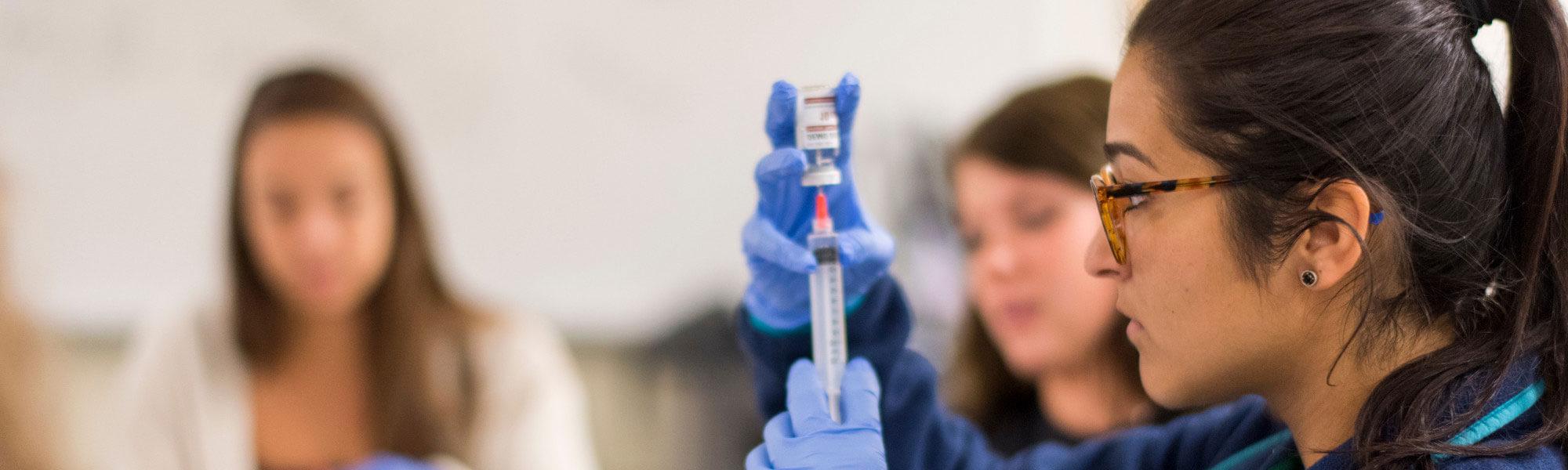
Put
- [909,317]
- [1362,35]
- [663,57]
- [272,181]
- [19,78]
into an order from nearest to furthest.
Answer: [1362,35]
[909,317]
[272,181]
[19,78]
[663,57]

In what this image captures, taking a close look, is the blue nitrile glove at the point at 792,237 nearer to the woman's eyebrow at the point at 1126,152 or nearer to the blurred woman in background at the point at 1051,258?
the woman's eyebrow at the point at 1126,152

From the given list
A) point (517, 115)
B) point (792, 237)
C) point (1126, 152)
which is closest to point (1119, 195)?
point (1126, 152)

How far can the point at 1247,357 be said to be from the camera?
901 mm

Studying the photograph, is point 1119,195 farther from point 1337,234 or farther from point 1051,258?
point 1051,258

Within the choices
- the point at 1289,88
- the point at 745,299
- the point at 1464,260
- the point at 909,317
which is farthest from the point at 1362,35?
the point at 745,299

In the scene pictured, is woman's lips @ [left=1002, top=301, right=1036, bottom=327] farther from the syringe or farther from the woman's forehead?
the woman's forehead

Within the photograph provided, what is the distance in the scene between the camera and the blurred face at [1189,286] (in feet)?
2.87

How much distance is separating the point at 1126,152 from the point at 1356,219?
178 millimetres

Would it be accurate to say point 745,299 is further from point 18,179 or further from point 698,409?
point 18,179

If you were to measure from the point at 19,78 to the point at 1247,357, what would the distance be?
234cm

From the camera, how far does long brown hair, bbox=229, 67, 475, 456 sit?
6.21 ft

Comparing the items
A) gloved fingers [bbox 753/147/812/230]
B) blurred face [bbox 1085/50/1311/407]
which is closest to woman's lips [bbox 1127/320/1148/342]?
blurred face [bbox 1085/50/1311/407]

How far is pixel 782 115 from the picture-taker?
1152 mm

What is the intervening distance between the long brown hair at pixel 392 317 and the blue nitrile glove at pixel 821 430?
38.6 inches
